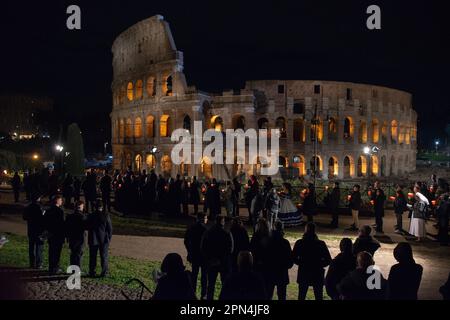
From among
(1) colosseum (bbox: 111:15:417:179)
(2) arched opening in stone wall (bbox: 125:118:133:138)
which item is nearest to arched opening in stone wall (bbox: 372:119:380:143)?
(1) colosseum (bbox: 111:15:417:179)

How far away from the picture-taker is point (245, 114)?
113 feet

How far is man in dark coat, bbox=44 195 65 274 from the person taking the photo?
332 inches

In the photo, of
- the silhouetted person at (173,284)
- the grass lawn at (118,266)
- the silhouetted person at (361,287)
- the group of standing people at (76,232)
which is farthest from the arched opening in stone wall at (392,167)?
the silhouetted person at (173,284)

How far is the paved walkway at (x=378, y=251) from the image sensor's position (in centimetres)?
909

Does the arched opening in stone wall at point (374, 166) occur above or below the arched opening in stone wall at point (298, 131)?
below

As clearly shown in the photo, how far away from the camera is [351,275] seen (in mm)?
4898

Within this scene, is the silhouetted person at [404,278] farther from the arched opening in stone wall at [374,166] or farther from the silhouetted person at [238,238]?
the arched opening in stone wall at [374,166]

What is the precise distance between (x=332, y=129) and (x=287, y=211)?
95.4 ft

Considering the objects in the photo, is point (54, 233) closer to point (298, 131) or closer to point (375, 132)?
point (298, 131)

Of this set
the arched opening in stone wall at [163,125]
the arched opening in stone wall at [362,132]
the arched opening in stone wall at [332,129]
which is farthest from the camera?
the arched opening in stone wall at [362,132]

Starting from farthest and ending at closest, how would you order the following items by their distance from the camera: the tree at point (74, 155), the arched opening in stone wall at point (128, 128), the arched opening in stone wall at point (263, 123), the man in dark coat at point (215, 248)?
the arched opening in stone wall at point (128, 128) < the arched opening in stone wall at point (263, 123) < the tree at point (74, 155) < the man in dark coat at point (215, 248)

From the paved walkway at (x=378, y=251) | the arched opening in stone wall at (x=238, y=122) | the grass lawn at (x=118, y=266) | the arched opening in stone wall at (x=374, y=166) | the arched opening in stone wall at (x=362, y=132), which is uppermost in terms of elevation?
the arched opening in stone wall at (x=238, y=122)

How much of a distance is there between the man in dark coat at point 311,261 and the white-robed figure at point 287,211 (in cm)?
780
